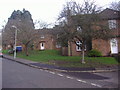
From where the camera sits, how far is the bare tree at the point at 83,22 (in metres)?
16.5

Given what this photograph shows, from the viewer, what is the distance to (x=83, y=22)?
1639 cm

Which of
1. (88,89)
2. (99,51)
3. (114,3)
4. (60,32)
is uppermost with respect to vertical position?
(114,3)

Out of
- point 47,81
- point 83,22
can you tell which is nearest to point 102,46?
point 83,22

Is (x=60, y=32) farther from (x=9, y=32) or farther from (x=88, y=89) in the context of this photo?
(x=9, y=32)

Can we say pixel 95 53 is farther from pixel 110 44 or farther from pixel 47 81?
pixel 47 81

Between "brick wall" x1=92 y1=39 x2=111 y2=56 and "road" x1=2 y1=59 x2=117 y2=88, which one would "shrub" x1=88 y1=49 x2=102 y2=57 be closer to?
"brick wall" x1=92 y1=39 x2=111 y2=56

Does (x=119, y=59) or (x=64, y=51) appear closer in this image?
(x=119, y=59)

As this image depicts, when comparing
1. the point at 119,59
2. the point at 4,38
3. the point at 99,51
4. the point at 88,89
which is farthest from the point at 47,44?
the point at 88,89

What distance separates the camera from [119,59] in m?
20.4

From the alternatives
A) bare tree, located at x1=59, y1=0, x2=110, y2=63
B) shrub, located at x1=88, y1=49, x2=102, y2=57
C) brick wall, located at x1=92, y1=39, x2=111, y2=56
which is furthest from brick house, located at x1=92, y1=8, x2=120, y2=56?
bare tree, located at x1=59, y1=0, x2=110, y2=63

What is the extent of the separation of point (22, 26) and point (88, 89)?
26.9 metres

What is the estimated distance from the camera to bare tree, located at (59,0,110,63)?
16.5 m

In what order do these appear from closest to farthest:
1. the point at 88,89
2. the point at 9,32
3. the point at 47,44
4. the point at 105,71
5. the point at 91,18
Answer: the point at 88,89 < the point at 105,71 < the point at 91,18 < the point at 9,32 < the point at 47,44

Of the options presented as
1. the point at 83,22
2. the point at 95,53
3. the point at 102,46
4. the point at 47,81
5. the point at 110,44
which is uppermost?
the point at 83,22
